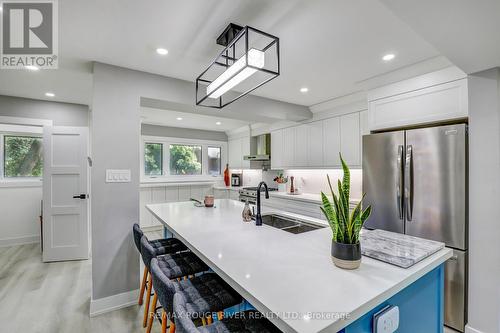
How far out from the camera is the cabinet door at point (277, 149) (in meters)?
4.79

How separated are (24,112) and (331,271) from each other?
4768 millimetres

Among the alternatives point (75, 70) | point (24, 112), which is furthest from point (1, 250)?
point (75, 70)

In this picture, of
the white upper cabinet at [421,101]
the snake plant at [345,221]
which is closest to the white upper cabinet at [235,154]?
the white upper cabinet at [421,101]

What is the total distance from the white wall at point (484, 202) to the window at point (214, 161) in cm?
555

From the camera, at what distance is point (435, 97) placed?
→ 2316 mm

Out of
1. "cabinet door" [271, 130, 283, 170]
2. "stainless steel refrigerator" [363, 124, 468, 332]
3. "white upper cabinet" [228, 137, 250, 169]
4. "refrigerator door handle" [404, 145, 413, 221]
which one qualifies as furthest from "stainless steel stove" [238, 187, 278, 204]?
"refrigerator door handle" [404, 145, 413, 221]

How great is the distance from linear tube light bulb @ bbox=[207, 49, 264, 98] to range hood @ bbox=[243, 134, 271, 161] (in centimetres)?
328

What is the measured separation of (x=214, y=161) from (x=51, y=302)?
4.72 metres

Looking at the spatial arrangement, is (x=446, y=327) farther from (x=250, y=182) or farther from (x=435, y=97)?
(x=250, y=182)

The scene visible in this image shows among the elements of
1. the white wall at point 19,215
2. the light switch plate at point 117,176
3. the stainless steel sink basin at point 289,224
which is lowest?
the white wall at point 19,215

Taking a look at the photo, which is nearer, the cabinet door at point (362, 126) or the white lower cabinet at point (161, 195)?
the cabinet door at point (362, 126)

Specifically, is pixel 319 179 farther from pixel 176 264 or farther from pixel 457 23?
pixel 457 23

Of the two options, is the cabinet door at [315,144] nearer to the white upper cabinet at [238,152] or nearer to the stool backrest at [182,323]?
the white upper cabinet at [238,152]

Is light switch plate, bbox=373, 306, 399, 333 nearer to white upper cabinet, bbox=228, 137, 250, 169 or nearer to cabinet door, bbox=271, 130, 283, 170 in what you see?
cabinet door, bbox=271, 130, 283, 170
